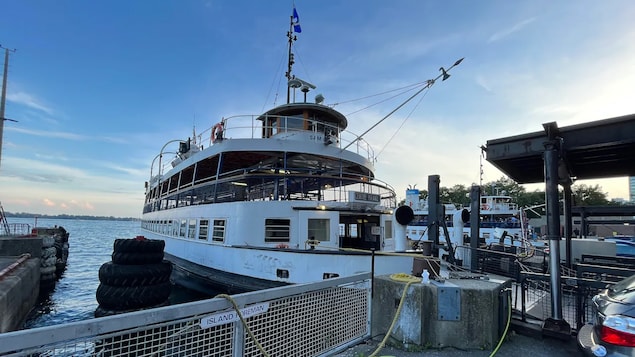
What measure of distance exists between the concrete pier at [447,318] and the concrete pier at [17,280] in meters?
9.96

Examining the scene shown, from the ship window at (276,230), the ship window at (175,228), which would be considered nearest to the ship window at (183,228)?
the ship window at (175,228)

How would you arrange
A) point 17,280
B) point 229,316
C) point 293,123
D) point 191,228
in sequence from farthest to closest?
point 293,123 → point 191,228 → point 17,280 → point 229,316

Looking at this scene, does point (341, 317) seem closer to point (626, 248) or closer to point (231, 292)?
point (231, 292)

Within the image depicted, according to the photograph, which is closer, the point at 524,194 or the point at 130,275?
the point at 130,275

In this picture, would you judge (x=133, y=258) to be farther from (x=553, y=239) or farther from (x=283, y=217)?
(x=553, y=239)

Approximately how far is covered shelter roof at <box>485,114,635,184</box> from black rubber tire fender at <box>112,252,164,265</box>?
1001 cm

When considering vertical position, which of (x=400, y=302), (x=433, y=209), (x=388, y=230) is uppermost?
(x=433, y=209)

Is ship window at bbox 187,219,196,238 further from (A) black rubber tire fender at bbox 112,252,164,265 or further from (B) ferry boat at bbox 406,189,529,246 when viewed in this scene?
(B) ferry boat at bbox 406,189,529,246

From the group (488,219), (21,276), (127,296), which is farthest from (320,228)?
(488,219)

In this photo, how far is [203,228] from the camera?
14.2 meters

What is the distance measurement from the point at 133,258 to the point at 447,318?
9272mm

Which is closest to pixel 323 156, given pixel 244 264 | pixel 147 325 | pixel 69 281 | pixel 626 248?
pixel 244 264

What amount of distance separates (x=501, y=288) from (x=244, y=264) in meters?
7.91

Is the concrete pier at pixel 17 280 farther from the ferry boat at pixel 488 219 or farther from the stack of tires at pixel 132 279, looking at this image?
the ferry boat at pixel 488 219
